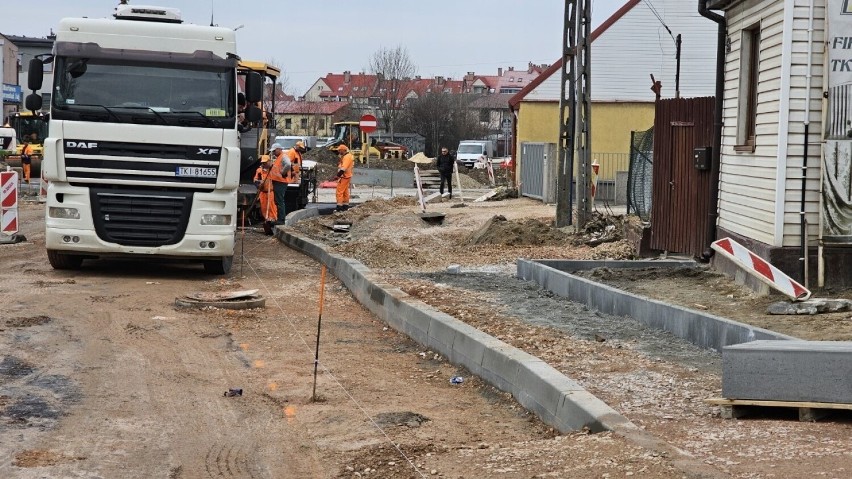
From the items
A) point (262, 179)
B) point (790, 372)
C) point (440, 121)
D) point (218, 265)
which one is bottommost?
point (218, 265)

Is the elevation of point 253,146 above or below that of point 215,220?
above

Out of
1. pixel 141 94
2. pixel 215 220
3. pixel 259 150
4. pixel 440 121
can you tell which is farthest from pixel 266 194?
pixel 440 121

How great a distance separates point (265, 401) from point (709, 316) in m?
4.09

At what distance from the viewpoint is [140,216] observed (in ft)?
52.4

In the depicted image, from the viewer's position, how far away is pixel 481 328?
11422 mm

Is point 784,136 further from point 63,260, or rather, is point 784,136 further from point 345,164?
point 345,164

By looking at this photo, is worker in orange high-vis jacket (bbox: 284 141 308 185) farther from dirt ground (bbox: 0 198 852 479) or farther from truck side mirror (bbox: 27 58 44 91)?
truck side mirror (bbox: 27 58 44 91)

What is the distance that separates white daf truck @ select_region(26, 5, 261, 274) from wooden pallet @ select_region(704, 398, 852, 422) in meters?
10.1

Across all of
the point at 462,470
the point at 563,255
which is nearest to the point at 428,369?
the point at 462,470

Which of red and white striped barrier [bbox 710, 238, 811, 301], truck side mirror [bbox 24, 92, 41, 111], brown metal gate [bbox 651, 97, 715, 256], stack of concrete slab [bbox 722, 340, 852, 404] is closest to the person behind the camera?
stack of concrete slab [bbox 722, 340, 852, 404]

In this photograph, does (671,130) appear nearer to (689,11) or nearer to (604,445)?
(604,445)

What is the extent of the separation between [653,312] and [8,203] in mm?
14361

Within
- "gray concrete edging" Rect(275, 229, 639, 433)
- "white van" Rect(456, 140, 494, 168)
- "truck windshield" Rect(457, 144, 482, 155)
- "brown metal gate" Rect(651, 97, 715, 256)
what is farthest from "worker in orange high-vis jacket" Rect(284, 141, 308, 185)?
"truck windshield" Rect(457, 144, 482, 155)

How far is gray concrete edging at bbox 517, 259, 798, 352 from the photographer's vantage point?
9820 millimetres
